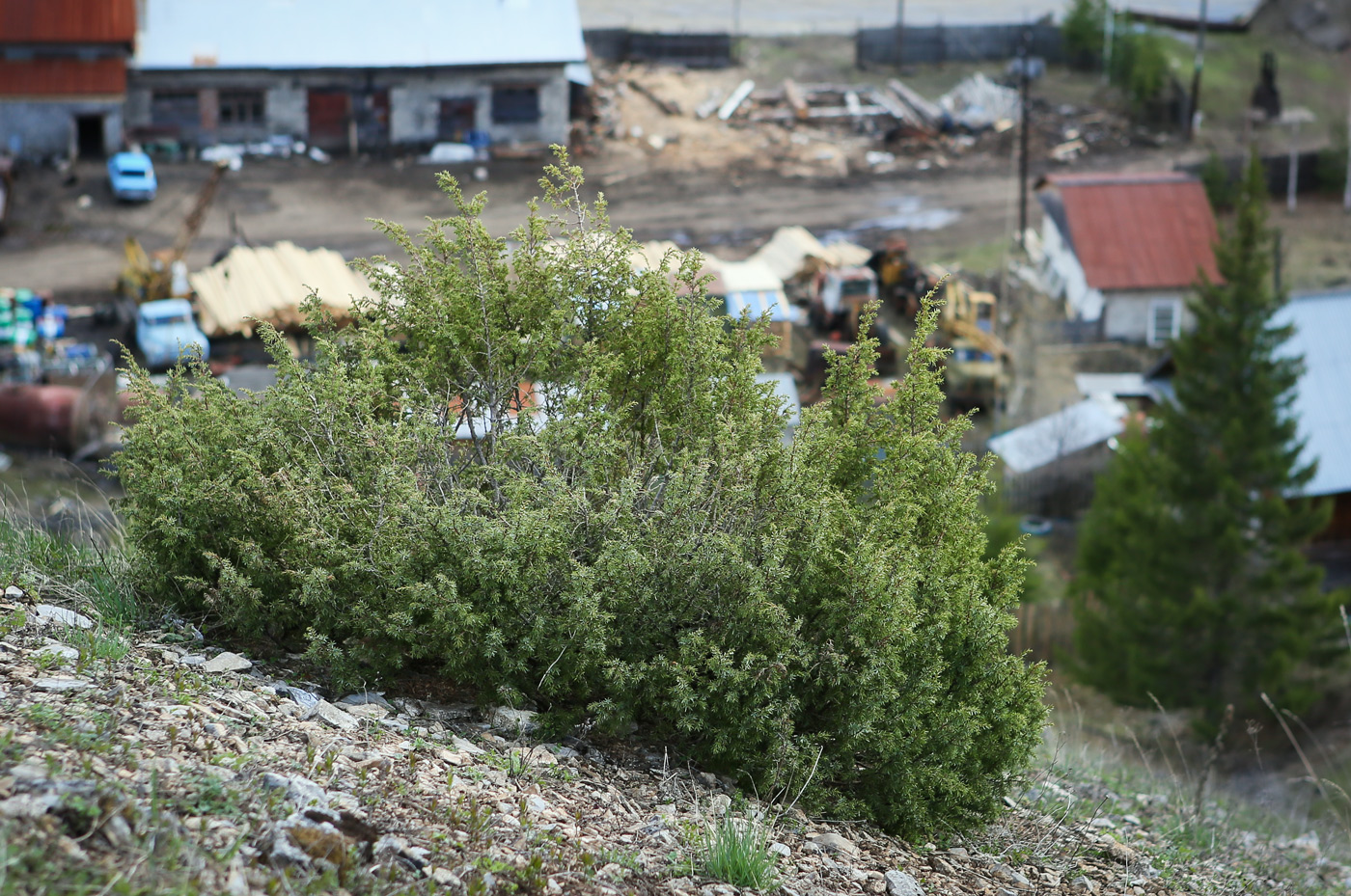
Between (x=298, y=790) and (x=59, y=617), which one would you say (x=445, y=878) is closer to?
(x=298, y=790)

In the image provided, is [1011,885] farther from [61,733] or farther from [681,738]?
[61,733]

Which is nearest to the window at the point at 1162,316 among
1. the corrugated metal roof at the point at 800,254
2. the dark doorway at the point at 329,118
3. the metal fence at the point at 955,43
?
the corrugated metal roof at the point at 800,254

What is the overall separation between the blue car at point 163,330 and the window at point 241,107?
15815 millimetres

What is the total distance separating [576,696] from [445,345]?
9.26 feet

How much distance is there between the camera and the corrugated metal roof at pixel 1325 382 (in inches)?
1081

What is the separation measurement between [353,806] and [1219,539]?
19.9m

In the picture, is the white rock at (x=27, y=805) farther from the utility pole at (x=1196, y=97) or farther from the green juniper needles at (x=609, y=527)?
the utility pole at (x=1196, y=97)

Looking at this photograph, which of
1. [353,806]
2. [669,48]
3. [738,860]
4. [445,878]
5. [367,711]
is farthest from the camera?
[669,48]

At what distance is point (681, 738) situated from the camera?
28.1 feet

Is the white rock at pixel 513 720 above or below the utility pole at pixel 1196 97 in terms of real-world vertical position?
below

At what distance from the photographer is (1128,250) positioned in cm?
3906

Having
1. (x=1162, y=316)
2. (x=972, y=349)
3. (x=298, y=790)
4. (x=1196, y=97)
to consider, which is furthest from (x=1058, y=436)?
(x=1196, y=97)

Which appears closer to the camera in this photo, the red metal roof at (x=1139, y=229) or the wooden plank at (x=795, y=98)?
the red metal roof at (x=1139, y=229)

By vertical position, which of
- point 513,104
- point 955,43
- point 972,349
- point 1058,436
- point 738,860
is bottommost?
point 1058,436
